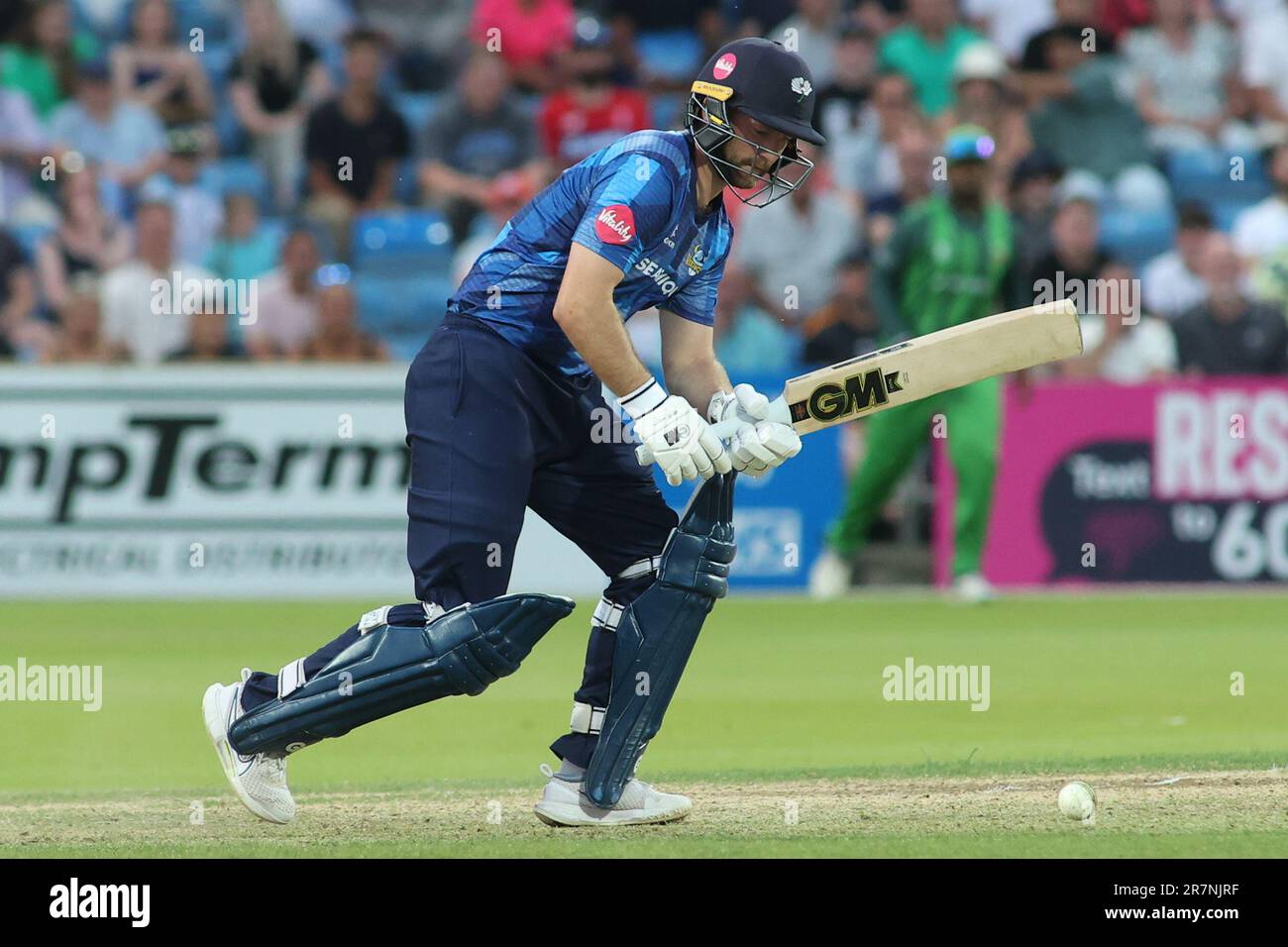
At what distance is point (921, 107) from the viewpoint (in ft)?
49.0

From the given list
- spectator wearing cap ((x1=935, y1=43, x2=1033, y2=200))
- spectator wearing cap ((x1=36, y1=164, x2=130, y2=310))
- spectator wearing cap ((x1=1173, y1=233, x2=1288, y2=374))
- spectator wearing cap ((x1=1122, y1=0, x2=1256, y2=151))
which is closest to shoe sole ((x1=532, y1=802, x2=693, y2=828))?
spectator wearing cap ((x1=1173, y1=233, x2=1288, y2=374))

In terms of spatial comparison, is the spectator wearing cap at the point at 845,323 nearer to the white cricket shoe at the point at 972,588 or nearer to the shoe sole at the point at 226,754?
the white cricket shoe at the point at 972,588

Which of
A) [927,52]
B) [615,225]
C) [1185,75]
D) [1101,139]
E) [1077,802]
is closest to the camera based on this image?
[615,225]

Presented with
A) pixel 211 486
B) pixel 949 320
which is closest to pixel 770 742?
pixel 949 320

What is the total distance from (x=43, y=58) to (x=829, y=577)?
7.41 meters

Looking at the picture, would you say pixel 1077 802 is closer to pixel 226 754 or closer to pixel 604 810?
pixel 604 810

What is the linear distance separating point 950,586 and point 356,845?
7308 mm

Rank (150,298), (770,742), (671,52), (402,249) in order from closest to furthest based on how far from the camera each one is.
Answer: (770,742) → (150,298) → (402,249) → (671,52)

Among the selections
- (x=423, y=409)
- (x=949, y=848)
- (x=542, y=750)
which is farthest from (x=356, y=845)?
(x=542, y=750)

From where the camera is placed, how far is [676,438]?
5133mm

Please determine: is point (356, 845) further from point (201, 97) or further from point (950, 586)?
point (201, 97)

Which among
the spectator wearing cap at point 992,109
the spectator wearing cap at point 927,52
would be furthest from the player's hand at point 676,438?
the spectator wearing cap at point 927,52

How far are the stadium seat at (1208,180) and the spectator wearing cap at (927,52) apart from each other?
1852 mm

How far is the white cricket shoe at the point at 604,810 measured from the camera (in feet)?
18.1
